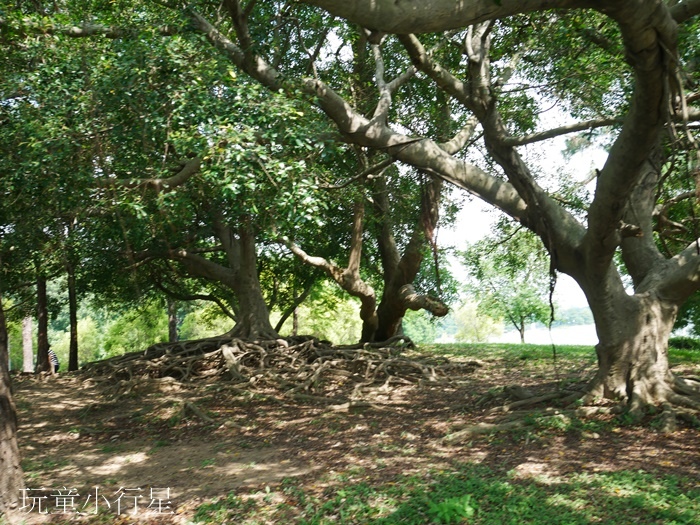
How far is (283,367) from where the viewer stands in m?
11.4

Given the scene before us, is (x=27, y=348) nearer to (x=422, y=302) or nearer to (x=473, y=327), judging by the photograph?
(x=422, y=302)

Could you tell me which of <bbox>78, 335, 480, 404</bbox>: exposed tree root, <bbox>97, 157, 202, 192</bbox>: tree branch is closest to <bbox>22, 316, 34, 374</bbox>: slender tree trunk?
<bbox>78, 335, 480, 404</bbox>: exposed tree root

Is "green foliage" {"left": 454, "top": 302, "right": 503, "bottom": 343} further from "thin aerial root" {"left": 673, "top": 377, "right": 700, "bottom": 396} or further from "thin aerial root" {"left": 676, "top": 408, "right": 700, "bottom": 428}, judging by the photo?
"thin aerial root" {"left": 676, "top": 408, "right": 700, "bottom": 428}

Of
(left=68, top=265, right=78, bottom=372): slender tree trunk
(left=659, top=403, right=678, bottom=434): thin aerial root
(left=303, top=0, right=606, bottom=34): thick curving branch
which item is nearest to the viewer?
(left=303, top=0, right=606, bottom=34): thick curving branch

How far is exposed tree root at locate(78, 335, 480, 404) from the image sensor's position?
33.3 feet

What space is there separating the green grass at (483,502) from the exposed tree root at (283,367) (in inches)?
162

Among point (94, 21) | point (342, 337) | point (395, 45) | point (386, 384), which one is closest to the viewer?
point (94, 21)

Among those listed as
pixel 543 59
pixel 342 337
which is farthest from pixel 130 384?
pixel 342 337

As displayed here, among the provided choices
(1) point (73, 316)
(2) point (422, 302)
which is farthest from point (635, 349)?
(1) point (73, 316)

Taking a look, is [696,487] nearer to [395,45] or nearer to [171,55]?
[171,55]

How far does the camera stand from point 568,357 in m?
12.7

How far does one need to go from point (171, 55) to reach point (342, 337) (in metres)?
27.8

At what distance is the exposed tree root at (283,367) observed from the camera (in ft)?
33.3

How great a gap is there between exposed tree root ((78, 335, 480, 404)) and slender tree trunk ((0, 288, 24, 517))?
5031 mm
